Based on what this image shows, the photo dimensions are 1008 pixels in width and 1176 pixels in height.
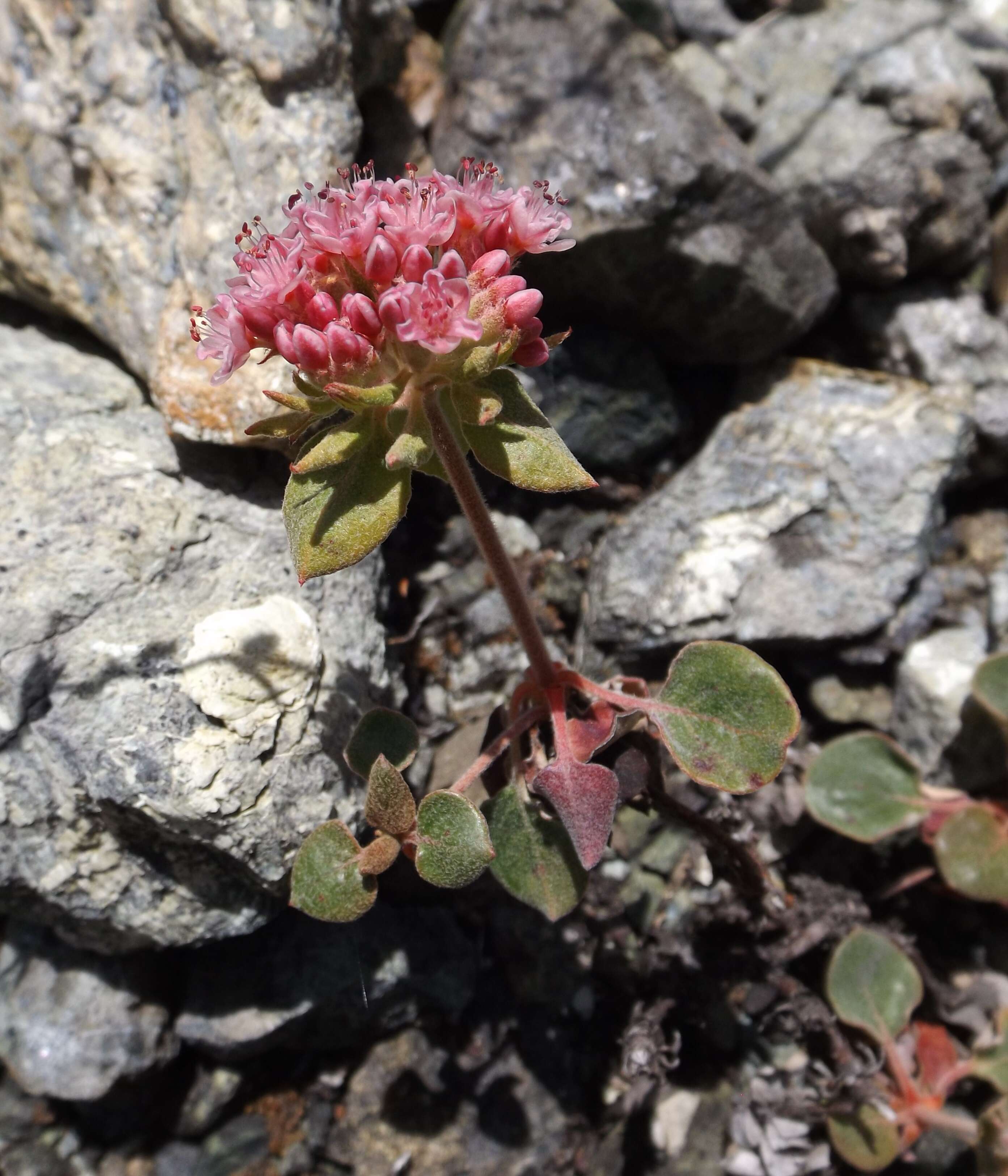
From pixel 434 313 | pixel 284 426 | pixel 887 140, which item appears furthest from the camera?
pixel 887 140

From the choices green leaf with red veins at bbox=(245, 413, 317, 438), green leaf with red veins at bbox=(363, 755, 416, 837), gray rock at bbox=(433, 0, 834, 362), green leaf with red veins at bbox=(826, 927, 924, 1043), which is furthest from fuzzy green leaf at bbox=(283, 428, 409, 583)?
green leaf with red veins at bbox=(826, 927, 924, 1043)

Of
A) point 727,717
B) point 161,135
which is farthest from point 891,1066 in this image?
point 161,135

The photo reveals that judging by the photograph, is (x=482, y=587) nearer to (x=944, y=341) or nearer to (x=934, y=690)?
(x=934, y=690)

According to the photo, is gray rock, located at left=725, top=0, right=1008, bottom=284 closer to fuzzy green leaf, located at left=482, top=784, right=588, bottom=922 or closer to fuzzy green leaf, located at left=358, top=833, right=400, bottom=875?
fuzzy green leaf, located at left=482, top=784, right=588, bottom=922

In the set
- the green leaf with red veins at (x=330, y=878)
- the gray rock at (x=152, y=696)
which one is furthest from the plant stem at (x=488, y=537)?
the green leaf with red veins at (x=330, y=878)

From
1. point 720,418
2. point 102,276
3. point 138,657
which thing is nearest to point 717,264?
point 720,418
